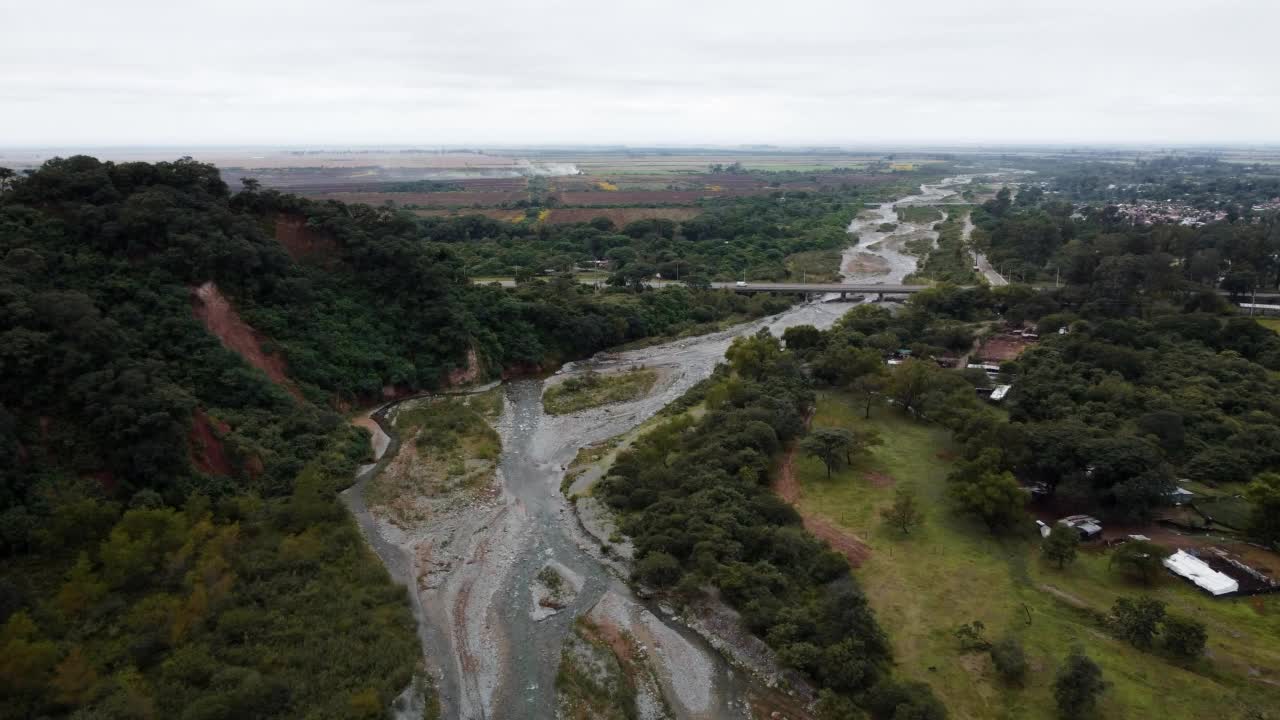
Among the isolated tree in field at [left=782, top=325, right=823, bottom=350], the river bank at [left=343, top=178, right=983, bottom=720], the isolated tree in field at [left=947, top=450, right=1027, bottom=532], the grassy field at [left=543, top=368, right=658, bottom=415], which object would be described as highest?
the isolated tree in field at [left=782, top=325, right=823, bottom=350]

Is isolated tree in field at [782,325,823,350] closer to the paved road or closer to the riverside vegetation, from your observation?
the riverside vegetation

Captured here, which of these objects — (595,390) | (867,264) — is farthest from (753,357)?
(867,264)

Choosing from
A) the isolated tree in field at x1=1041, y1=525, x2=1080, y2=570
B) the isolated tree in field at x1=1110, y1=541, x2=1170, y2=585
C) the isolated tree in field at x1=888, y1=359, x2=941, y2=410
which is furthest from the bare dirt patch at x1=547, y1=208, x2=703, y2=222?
the isolated tree in field at x1=1110, y1=541, x2=1170, y2=585

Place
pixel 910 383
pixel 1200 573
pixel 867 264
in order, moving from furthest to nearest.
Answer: pixel 867 264
pixel 910 383
pixel 1200 573

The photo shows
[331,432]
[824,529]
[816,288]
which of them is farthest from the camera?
[816,288]

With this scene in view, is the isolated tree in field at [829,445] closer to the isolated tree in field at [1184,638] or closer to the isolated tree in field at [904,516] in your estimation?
the isolated tree in field at [904,516]

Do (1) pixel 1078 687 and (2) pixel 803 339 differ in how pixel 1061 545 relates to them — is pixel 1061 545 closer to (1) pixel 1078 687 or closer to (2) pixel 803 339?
(1) pixel 1078 687
